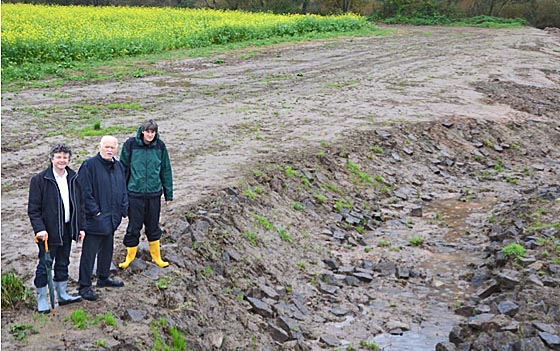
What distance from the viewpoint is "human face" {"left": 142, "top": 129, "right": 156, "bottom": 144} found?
7.62 metres

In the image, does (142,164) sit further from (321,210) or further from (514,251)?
(514,251)

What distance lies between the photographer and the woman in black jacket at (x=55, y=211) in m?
6.62

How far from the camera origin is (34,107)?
15875 millimetres

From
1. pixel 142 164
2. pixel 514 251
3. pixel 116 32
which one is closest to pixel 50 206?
pixel 142 164

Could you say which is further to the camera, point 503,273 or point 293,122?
point 293,122

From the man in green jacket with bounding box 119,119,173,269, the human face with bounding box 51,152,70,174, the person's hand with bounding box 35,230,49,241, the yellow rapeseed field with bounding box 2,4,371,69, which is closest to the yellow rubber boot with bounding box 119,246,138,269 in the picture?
the man in green jacket with bounding box 119,119,173,269

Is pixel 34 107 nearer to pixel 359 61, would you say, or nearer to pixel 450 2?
pixel 359 61

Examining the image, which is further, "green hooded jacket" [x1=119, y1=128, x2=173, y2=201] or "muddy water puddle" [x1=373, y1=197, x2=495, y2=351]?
"muddy water puddle" [x1=373, y1=197, x2=495, y2=351]

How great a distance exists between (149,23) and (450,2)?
31720mm

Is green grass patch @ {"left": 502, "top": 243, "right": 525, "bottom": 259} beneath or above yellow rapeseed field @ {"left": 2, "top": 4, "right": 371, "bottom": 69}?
beneath

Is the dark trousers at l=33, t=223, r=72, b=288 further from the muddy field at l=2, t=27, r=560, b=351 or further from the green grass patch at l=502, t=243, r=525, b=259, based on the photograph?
the green grass patch at l=502, t=243, r=525, b=259

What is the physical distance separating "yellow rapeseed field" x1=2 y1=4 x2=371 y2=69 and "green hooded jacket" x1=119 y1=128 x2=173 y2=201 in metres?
14.2

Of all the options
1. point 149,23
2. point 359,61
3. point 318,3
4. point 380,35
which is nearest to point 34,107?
point 359,61

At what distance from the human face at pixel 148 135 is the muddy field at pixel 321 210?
58.6 inches
